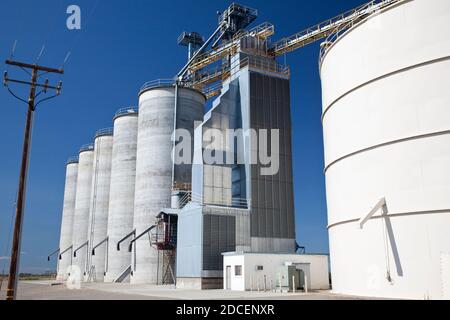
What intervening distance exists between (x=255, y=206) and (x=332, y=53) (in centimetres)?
1406

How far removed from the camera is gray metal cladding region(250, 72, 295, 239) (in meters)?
31.9

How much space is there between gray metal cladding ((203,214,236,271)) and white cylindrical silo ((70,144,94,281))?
26.7m

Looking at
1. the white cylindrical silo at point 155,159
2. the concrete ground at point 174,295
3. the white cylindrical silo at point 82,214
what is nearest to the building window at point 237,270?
the concrete ground at point 174,295

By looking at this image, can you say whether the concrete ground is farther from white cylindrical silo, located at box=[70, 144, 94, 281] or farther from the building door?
white cylindrical silo, located at box=[70, 144, 94, 281]

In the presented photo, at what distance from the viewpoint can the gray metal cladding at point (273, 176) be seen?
31.9 metres

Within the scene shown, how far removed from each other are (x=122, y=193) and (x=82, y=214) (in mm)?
12699

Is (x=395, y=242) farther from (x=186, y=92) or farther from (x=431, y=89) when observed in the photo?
(x=186, y=92)

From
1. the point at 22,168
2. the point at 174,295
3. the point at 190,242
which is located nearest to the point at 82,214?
the point at 190,242

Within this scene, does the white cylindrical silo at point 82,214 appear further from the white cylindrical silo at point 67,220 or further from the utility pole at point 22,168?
the utility pole at point 22,168

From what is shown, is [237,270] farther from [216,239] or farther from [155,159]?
[155,159]

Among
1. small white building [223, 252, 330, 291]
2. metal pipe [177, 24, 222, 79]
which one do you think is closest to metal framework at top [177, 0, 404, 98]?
metal pipe [177, 24, 222, 79]

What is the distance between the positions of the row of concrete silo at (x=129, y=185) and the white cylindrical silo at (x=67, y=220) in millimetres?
288

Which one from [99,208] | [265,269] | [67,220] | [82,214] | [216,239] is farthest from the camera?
[67,220]

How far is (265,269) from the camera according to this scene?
86.0 feet
